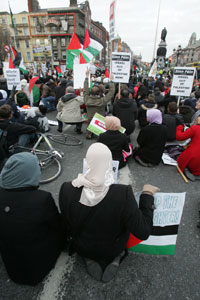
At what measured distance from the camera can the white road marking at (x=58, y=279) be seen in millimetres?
1784

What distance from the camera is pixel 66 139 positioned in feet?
18.7

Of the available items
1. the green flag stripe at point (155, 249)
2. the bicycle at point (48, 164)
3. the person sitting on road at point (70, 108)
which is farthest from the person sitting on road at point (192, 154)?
the person sitting on road at point (70, 108)

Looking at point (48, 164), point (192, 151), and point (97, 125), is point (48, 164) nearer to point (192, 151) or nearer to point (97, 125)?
point (97, 125)

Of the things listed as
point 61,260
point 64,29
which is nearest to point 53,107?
point 61,260

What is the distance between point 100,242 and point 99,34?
75473 mm

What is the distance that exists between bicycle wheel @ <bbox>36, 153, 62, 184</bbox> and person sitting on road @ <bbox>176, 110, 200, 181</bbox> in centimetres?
269

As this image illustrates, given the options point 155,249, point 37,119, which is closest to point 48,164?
point 37,119

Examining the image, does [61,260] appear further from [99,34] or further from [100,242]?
[99,34]

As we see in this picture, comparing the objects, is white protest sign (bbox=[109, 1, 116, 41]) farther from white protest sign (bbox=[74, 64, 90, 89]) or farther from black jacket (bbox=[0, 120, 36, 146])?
black jacket (bbox=[0, 120, 36, 146])

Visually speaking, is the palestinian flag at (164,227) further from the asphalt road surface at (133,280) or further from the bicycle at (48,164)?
the bicycle at (48,164)

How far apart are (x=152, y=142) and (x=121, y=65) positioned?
3069mm

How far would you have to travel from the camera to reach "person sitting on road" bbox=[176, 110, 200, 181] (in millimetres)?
3620

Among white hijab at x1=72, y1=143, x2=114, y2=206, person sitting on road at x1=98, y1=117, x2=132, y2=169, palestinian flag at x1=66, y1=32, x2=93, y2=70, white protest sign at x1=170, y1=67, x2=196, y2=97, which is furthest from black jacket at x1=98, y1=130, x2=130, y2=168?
palestinian flag at x1=66, y1=32, x2=93, y2=70

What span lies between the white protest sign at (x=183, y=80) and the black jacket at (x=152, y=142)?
2.51m
